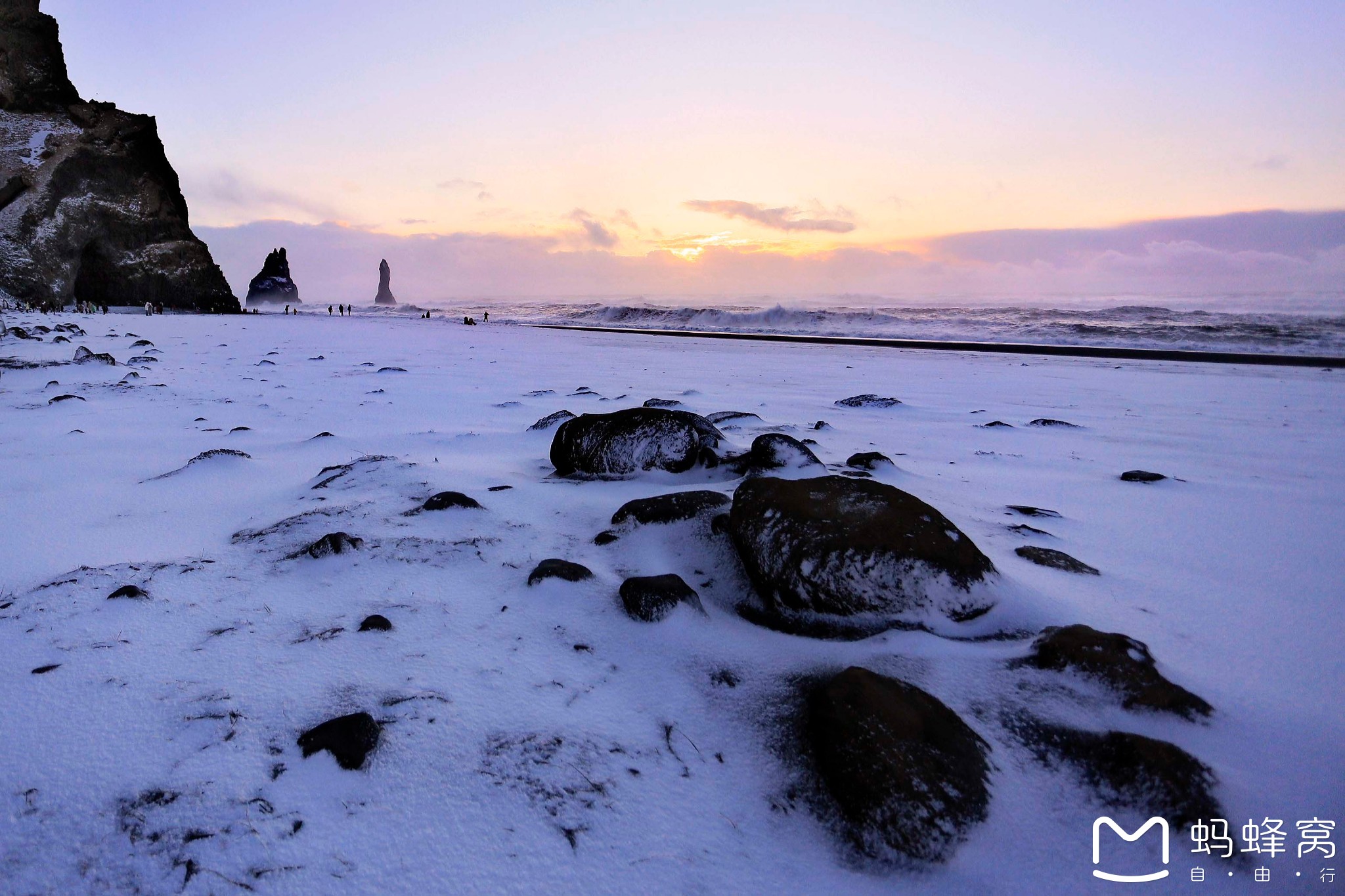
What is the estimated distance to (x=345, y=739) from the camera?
1.19 m

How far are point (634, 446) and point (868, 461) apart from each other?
1.21 m

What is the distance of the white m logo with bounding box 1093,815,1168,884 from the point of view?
1046mm

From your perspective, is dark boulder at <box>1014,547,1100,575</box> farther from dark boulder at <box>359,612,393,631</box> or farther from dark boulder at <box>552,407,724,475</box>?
dark boulder at <box>359,612,393,631</box>

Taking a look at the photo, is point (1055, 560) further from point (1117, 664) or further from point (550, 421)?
point (550, 421)

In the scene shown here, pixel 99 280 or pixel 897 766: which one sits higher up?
pixel 99 280

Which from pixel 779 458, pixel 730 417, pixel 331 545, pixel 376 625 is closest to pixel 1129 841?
pixel 376 625

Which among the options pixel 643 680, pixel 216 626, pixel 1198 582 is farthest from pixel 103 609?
pixel 1198 582

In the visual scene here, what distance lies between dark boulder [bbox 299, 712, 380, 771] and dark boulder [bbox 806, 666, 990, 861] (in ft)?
2.79

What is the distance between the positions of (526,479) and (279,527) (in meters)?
0.99

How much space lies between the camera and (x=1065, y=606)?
177 centimetres

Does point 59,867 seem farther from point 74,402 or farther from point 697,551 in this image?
point 74,402

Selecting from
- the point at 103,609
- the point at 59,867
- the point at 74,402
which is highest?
the point at 74,402

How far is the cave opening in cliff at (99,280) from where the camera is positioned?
35.1 metres

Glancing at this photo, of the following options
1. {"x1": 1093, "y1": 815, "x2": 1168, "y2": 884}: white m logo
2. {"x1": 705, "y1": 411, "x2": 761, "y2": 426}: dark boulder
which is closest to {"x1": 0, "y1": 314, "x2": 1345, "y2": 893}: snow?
{"x1": 1093, "y1": 815, "x2": 1168, "y2": 884}: white m logo
